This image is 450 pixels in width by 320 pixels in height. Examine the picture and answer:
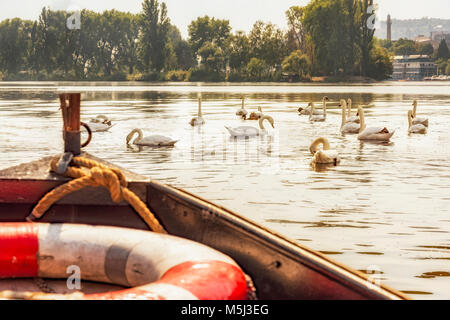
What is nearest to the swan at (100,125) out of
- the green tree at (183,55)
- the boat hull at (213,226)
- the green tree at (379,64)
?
the boat hull at (213,226)

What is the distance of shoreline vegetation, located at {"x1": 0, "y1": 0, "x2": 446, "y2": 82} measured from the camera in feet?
307

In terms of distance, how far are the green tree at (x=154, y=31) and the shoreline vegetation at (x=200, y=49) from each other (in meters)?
0.15

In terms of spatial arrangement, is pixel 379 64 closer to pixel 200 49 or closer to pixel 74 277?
pixel 200 49

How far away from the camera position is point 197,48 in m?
131

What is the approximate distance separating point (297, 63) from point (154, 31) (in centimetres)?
2254

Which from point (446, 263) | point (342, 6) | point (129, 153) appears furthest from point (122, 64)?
point (446, 263)

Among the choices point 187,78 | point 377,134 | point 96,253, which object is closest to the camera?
point 96,253

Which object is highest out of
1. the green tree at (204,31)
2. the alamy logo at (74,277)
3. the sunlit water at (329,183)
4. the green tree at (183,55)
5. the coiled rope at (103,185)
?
the green tree at (204,31)

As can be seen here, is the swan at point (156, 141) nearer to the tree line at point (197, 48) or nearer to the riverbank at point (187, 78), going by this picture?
the tree line at point (197, 48)

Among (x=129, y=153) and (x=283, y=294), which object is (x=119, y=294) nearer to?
(x=283, y=294)

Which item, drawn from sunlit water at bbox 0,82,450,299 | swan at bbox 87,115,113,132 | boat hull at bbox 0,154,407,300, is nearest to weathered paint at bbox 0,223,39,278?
boat hull at bbox 0,154,407,300

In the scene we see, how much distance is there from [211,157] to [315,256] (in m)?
13.1

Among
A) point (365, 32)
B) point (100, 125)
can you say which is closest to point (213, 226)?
point (100, 125)

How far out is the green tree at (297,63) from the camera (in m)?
98.6
